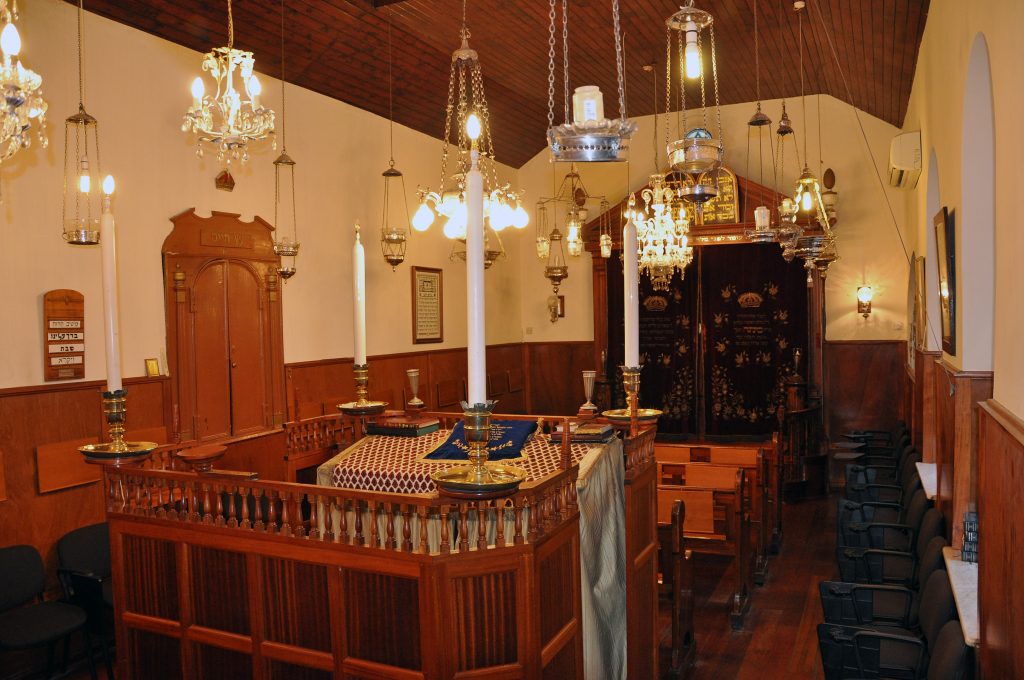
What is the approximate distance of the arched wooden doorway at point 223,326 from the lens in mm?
6234

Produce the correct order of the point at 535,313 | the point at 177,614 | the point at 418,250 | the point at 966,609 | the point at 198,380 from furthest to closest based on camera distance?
1. the point at 535,313
2. the point at 418,250
3. the point at 198,380
4. the point at 177,614
5. the point at 966,609

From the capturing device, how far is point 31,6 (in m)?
5.08

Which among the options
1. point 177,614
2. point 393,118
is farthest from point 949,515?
point 393,118

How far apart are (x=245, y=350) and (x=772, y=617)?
466cm

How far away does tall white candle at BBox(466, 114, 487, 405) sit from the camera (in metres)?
2.33

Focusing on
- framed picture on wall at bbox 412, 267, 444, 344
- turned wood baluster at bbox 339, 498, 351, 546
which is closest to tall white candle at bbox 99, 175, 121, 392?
turned wood baluster at bbox 339, 498, 351, 546

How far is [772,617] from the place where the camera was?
19.0 feet

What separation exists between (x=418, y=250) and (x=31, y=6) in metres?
4.90

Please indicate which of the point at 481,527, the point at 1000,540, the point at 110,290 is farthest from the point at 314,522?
the point at 1000,540

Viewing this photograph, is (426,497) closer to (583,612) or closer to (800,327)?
(583,612)

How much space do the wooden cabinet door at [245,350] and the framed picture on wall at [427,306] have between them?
8.39 feet

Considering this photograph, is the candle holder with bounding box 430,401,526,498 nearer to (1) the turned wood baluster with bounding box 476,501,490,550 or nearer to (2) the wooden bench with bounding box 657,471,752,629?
(1) the turned wood baluster with bounding box 476,501,490,550

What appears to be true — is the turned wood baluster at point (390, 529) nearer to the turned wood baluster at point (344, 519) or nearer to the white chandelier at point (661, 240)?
the turned wood baluster at point (344, 519)

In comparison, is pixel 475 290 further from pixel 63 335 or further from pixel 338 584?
pixel 63 335
